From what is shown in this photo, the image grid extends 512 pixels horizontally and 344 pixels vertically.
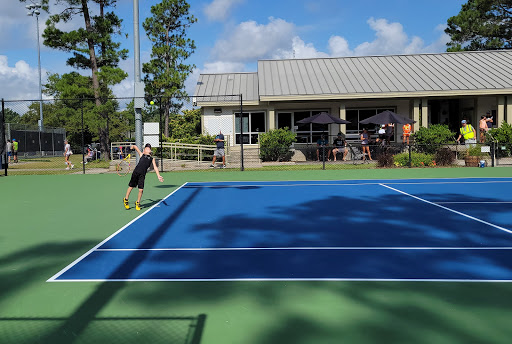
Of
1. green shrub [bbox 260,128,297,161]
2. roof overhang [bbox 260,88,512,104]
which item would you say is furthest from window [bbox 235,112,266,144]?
green shrub [bbox 260,128,297,161]

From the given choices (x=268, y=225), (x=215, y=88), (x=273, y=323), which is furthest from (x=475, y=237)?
(x=215, y=88)

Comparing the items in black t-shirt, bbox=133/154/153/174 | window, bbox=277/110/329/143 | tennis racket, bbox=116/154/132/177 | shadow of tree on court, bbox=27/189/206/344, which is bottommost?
shadow of tree on court, bbox=27/189/206/344

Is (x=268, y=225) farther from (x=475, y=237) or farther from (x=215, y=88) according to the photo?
(x=215, y=88)

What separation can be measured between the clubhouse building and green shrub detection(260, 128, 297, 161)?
1556 millimetres

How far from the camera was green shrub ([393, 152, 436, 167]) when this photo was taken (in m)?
20.1

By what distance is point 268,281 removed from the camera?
475 cm

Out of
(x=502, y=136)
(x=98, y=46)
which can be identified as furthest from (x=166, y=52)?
(x=502, y=136)

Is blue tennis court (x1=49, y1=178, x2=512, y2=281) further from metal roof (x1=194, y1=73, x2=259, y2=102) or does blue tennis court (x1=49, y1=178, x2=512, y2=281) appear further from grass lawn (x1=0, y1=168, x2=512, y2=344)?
metal roof (x1=194, y1=73, x2=259, y2=102)

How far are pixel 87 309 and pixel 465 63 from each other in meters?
30.6

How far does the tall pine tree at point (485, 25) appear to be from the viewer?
39.5 meters

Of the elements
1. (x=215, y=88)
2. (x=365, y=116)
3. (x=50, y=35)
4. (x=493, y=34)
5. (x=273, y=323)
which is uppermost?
(x=493, y=34)

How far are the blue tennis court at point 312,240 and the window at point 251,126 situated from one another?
15687 millimetres

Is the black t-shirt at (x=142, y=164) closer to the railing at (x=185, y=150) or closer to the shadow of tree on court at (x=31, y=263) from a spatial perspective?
the shadow of tree on court at (x=31, y=263)

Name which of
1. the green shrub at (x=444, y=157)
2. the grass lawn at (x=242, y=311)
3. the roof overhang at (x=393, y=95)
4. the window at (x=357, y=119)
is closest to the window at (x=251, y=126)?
the roof overhang at (x=393, y=95)
